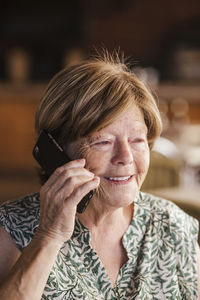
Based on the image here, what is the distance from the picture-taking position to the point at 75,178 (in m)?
1.00

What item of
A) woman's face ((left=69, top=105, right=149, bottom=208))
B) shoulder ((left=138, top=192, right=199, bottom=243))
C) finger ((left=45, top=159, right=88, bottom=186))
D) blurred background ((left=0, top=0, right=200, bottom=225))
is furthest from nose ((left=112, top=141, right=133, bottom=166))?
blurred background ((left=0, top=0, right=200, bottom=225))

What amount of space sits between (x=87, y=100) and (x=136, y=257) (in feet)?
1.36

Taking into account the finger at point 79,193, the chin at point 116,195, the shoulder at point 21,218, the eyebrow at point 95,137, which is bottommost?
the shoulder at point 21,218

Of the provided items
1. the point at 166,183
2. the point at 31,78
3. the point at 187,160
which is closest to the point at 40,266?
the point at 166,183

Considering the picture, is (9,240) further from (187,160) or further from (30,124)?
(30,124)

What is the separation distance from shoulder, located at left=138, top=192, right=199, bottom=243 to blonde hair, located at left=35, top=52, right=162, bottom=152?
0.25 m

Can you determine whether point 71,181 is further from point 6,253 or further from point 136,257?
point 136,257

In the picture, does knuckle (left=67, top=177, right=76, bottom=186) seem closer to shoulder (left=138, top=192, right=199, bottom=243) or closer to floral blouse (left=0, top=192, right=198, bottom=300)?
floral blouse (left=0, top=192, right=198, bottom=300)

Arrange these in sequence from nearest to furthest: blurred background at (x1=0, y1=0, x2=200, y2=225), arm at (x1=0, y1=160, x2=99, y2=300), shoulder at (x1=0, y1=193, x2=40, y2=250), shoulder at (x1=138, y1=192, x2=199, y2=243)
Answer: arm at (x1=0, y1=160, x2=99, y2=300)
shoulder at (x1=0, y1=193, x2=40, y2=250)
shoulder at (x1=138, y1=192, x2=199, y2=243)
blurred background at (x1=0, y1=0, x2=200, y2=225)

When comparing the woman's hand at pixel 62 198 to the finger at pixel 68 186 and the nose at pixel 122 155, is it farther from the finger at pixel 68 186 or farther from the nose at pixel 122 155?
the nose at pixel 122 155

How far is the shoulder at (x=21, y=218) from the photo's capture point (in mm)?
1105

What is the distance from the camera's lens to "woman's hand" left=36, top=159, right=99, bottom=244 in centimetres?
99

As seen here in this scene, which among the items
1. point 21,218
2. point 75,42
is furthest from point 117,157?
point 75,42

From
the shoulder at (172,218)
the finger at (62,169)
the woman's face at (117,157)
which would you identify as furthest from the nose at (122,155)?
the shoulder at (172,218)
